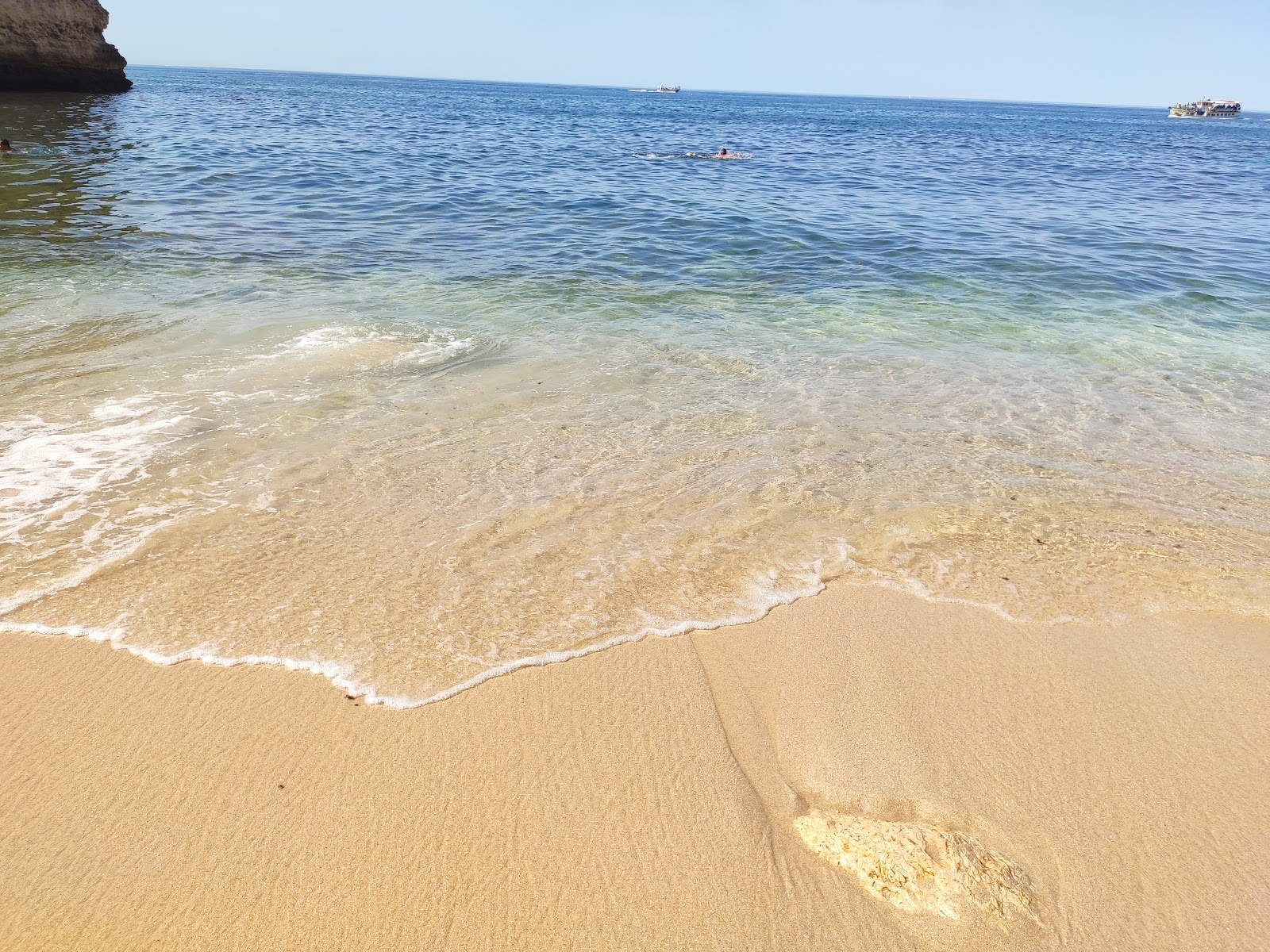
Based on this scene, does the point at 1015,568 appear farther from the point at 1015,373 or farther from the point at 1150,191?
the point at 1150,191

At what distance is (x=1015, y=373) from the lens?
644cm

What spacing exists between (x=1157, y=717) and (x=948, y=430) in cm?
270

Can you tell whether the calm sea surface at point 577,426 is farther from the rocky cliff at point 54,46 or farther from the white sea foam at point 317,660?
the rocky cliff at point 54,46

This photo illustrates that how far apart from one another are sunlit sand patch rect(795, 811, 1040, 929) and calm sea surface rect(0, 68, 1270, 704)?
1075 mm

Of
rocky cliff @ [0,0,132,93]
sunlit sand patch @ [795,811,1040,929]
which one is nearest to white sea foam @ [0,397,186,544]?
sunlit sand patch @ [795,811,1040,929]

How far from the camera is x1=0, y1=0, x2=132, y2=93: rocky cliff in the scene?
28.4 meters

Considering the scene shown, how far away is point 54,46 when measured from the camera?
100ft

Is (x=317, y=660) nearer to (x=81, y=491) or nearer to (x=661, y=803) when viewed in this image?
(x=661, y=803)

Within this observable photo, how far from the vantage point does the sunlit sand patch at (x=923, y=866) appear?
6.79 ft

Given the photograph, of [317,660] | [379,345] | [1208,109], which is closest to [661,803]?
[317,660]

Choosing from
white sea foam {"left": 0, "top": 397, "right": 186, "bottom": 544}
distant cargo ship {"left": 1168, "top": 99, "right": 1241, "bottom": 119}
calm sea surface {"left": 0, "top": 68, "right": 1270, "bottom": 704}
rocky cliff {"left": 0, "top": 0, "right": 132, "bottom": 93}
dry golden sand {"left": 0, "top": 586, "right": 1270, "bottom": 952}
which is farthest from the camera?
distant cargo ship {"left": 1168, "top": 99, "right": 1241, "bottom": 119}

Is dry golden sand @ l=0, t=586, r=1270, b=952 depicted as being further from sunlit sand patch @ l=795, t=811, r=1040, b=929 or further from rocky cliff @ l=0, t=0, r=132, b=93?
rocky cliff @ l=0, t=0, r=132, b=93

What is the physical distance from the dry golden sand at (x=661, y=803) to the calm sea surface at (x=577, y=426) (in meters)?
0.30

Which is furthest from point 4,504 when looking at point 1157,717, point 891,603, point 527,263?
point 527,263
